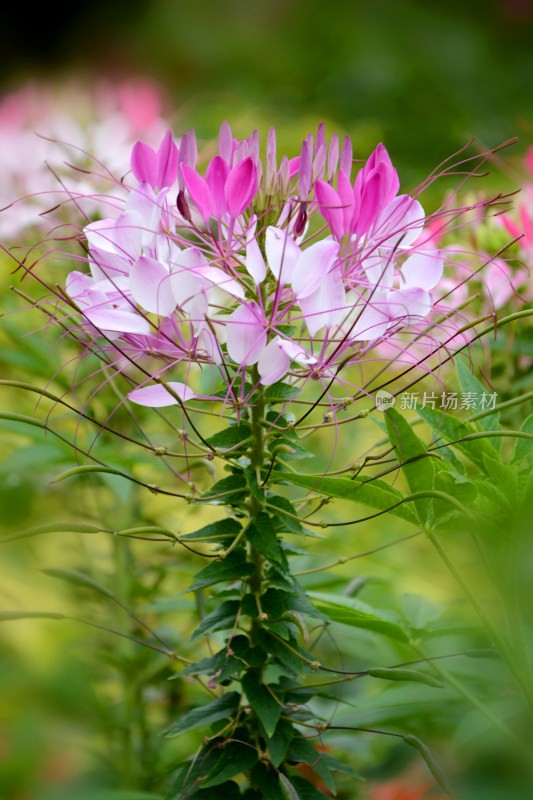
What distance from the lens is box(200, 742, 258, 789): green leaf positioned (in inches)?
16.4

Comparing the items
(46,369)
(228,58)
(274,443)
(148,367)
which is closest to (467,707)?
(274,443)

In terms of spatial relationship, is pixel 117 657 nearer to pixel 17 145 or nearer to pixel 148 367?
pixel 148 367

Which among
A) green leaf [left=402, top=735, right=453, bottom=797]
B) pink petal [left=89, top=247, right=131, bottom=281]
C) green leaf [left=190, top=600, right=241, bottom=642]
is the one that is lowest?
green leaf [left=402, top=735, right=453, bottom=797]

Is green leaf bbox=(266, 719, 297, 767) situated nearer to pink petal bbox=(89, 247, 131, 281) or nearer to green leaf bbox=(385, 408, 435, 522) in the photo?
green leaf bbox=(385, 408, 435, 522)

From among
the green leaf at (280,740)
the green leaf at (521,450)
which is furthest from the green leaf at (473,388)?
the green leaf at (280,740)

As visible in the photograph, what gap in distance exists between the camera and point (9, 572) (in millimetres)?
250

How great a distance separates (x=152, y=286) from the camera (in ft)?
1.30

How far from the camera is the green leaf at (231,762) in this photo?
0.42 metres

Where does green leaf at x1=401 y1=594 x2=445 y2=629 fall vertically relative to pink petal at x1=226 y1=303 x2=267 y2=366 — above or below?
below

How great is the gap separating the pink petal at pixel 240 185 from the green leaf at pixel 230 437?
0.12m

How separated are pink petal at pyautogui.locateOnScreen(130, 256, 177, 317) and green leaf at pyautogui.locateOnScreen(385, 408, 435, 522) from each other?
0.43 feet

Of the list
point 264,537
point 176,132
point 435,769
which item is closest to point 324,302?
point 264,537

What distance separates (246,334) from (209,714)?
23 centimetres

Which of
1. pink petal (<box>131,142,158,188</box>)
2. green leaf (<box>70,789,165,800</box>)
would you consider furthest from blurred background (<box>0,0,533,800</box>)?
pink petal (<box>131,142,158,188</box>)
